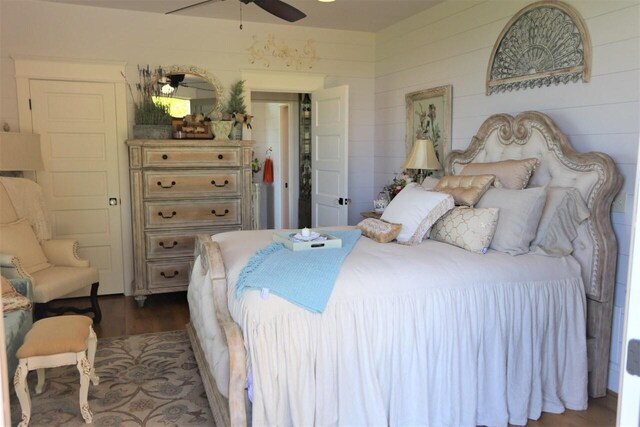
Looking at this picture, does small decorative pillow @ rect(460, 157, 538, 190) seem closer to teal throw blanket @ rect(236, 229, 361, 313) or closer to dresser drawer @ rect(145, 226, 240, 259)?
teal throw blanket @ rect(236, 229, 361, 313)

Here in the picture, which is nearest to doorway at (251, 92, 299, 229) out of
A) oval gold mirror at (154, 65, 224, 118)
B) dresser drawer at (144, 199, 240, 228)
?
oval gold mirror at (154, 65, 224, 118)

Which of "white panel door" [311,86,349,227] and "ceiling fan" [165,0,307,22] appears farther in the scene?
"white panel door" [311,86,349,227]

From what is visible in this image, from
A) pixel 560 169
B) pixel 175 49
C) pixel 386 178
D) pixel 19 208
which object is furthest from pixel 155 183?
pixel 560 169

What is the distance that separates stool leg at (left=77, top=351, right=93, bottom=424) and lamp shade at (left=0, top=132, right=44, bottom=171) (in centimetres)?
229

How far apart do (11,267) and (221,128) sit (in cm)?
223

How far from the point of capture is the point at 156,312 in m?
4.64

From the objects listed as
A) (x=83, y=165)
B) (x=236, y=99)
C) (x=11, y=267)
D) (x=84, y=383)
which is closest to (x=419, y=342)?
(x=84, y=383)

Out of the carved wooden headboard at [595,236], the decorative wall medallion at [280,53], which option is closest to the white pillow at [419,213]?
the carved wooden headboard at [595,236]

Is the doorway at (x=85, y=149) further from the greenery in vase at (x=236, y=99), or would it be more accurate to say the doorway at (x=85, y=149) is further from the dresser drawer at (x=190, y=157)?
the greenery in vase at (x=236, y=99)

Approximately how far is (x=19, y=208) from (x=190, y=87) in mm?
1972

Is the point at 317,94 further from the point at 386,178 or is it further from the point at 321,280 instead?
the point at 321,280

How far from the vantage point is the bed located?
225cm

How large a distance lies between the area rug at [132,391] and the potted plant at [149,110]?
81.0 inches

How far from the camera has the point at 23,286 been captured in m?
3.55
